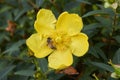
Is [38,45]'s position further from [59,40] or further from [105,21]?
[105,21]

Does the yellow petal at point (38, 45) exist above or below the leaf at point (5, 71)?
above

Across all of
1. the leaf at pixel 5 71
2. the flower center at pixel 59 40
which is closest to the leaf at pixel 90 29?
the flower center at pixel 59 40

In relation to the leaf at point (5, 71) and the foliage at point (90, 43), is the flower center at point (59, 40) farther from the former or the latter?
the leaf at point (5, 71)

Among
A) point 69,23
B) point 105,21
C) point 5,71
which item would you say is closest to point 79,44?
point 69,23

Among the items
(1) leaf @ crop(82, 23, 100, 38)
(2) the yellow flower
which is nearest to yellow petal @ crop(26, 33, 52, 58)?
(2) the yellow flower

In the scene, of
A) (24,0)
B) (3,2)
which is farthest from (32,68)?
(3,2)

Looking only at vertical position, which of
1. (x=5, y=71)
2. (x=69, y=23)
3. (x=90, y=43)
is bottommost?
(x=5, y=71)
